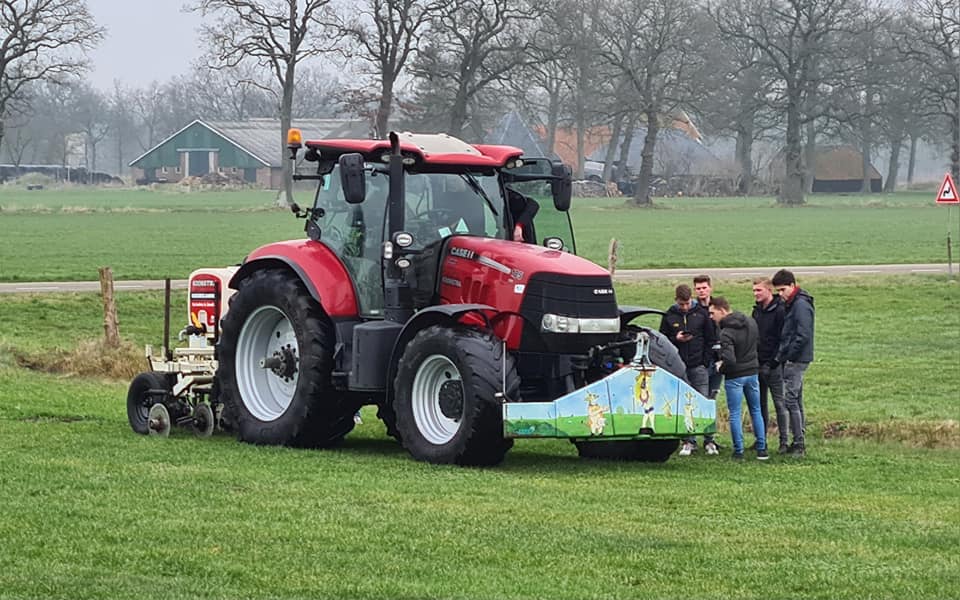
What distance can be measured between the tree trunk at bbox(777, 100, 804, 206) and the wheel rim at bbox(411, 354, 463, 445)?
8784 cm

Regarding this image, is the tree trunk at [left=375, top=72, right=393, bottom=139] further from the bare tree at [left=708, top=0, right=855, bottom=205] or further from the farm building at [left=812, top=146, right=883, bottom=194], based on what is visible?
the farm building at [left=812, top=146, right=883, bottom=194]

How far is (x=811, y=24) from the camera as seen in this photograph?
319ft

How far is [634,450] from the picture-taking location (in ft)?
45.8

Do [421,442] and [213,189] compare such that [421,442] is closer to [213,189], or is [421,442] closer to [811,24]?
[811,24]

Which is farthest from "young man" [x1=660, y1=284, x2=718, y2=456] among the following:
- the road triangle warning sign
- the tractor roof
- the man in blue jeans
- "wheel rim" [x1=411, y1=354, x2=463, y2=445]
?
the road triangle warning sign

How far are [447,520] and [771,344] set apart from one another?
5.76 metres

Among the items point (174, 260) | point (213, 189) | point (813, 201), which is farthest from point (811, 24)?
point (174, 260)

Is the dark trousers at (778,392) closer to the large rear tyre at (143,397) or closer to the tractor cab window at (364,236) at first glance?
the tractor cab window at (364,236)

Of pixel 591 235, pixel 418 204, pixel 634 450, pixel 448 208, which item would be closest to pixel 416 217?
pixel 418 204

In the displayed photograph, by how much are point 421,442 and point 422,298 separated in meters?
1.20

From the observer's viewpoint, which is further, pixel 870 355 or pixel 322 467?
pixel 870 355

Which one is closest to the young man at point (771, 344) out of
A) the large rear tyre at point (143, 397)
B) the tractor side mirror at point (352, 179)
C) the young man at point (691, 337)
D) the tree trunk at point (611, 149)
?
the young man at point (691, 337)

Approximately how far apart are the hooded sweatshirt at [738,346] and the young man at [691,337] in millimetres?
170

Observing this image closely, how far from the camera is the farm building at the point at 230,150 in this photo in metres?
134
